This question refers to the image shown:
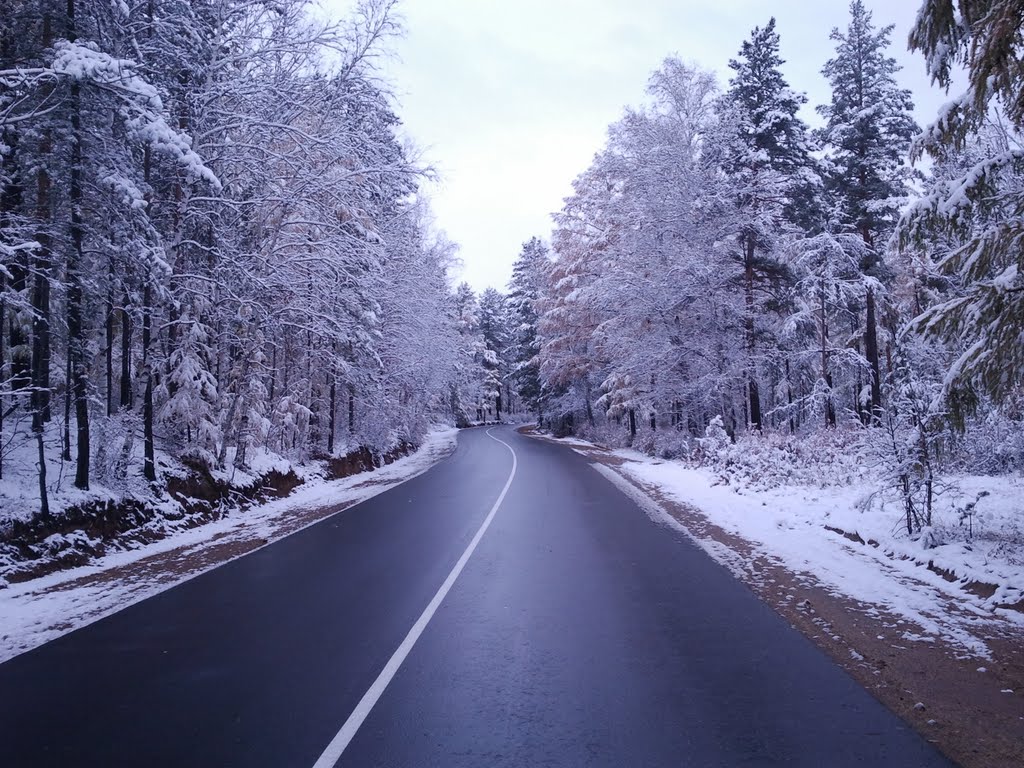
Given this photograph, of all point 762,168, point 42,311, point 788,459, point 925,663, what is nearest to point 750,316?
point 762,168

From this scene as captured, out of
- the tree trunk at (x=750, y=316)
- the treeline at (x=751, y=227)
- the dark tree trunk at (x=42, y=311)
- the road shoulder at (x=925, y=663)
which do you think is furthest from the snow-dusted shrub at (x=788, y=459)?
the dark tree trunk at (x=42, y=311)

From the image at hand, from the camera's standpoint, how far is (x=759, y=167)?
84.3ft

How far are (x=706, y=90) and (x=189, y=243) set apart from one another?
20571 mm

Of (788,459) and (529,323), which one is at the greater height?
(529,323)

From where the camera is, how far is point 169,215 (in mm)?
14719

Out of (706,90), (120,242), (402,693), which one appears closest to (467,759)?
(402,693)

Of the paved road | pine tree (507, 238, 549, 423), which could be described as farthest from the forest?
pine tree (507, 238, 549, 423)

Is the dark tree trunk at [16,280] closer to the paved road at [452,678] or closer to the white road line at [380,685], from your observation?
the paved road at [452,678]

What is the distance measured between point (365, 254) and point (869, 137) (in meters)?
21.6

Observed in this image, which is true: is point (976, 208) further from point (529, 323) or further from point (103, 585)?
point (529, 323)

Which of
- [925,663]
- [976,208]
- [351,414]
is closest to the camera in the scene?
[925,663]

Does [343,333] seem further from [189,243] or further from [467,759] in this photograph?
[467,759]

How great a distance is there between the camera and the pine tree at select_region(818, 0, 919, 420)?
2723 cm

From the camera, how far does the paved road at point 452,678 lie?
13.8 feet
